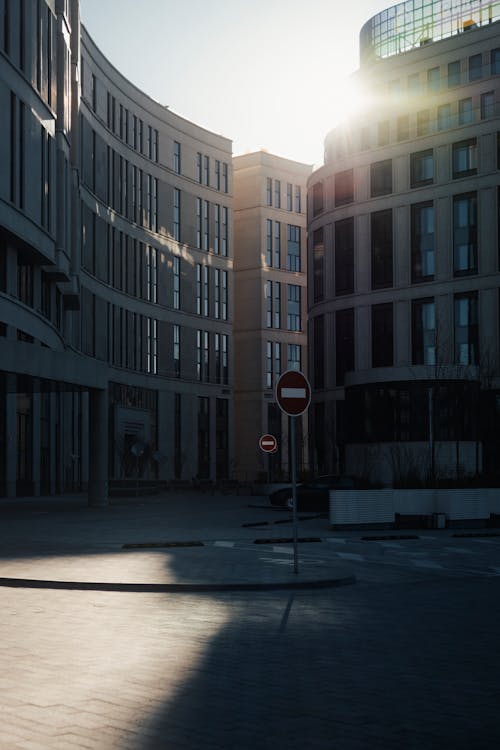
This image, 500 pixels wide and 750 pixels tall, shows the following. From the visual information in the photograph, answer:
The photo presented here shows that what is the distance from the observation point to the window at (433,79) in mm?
62719

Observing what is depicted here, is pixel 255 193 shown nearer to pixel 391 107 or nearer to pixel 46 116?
pixel 391 107

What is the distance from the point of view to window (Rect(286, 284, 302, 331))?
101 m

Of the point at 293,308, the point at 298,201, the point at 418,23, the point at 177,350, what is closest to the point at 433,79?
the point at 418,23

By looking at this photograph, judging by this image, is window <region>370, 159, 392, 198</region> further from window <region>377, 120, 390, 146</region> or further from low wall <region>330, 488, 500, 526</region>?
low wall <region>330, 488, 500, 526</region>

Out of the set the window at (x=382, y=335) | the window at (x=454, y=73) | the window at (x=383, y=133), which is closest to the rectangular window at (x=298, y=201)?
the window at (x=383, y=133)

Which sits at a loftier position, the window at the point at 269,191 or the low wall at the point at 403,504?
the window at the point at 269,191

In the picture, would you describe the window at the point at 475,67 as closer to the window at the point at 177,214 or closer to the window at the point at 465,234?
the window at the point at 465,234

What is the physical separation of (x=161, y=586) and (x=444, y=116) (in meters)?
53.0

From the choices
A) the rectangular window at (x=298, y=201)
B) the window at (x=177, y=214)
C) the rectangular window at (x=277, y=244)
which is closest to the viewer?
the window at (x=177, y=214)

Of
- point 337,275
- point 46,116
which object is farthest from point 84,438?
point 46,116

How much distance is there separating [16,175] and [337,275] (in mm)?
31248

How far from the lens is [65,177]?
4762cm

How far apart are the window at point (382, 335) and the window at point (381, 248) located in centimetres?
142

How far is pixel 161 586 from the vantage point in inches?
529
